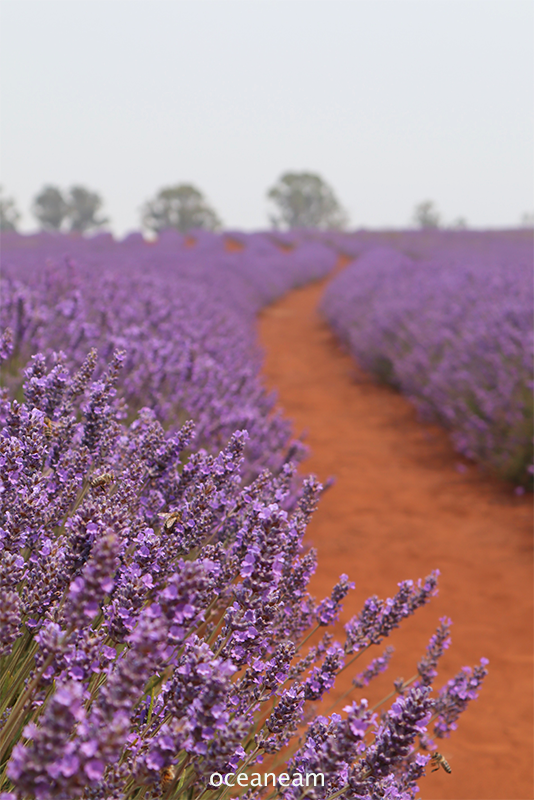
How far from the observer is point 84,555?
0.99 m

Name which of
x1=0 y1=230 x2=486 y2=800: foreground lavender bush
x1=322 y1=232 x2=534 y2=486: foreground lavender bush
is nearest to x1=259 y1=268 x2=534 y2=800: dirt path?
x1=322 y1=232 x2=534 y2=486: foreground lavender bush

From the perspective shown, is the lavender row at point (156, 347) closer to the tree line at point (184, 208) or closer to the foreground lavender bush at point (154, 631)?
the foreground lavender bush at point (154, 631)

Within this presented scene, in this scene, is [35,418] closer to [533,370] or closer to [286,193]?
[533,370]

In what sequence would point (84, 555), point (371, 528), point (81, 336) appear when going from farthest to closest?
point (371, 528), point (81, 336), point (84, 555)

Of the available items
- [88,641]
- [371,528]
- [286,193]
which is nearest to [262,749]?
[88,641]

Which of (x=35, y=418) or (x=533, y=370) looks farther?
(x=533, y=370)

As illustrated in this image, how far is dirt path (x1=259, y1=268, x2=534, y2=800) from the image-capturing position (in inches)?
96.2

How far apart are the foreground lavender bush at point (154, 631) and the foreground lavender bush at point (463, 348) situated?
3407 millimetres

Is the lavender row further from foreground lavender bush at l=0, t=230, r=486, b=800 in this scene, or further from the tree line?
the tree line

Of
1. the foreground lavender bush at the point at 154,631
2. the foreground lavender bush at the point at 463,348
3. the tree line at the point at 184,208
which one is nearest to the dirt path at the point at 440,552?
the foreground lavender bush at the point at 463,348

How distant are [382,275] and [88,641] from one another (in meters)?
12.4

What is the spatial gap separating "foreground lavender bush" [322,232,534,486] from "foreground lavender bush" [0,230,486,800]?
3.41 meters

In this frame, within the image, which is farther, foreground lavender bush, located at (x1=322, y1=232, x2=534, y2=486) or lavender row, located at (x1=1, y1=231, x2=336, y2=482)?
foreground lavender bush, located at (x1=322, y1=232, x2=534, y2=486)

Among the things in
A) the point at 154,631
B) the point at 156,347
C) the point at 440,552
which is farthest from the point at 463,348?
the point at 154,631
